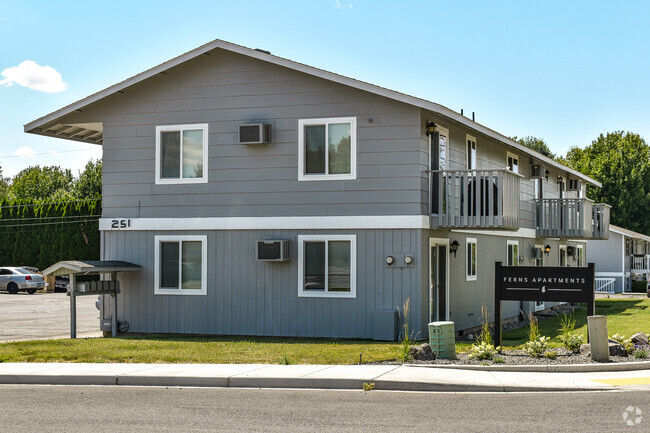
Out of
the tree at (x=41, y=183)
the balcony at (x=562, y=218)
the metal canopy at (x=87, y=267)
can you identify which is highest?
the tree at (x=41, y=183)

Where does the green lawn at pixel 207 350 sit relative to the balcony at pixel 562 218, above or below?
below

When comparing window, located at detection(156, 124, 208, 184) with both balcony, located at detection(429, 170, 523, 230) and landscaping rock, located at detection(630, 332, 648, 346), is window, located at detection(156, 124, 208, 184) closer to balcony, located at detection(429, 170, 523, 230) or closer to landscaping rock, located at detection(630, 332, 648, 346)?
balcony, located at detection(429, 170, 523, 230)

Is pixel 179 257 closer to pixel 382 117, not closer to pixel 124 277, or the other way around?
pixel 124 277

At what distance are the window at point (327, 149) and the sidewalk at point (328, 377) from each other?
639 centimetres

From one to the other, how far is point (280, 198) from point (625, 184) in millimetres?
52226

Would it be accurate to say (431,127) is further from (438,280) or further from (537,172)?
(537,172)

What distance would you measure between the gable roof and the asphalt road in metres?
8.26

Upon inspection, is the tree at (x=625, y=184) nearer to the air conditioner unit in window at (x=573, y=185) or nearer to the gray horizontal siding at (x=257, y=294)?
the air conditioner unit in window at (x=573, y=185)

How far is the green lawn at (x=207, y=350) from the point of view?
1416 cm

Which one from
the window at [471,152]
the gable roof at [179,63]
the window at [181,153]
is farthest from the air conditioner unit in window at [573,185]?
the window at [181,153]

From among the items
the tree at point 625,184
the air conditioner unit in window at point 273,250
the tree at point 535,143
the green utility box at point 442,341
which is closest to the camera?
the green utility box at point 442,341

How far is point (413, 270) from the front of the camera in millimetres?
17969

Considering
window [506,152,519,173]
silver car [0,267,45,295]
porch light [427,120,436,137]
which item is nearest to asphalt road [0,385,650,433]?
porch light [427,120,436,137]

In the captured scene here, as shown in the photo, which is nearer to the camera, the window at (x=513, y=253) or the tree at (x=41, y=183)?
the window at (x=513, y=253)
